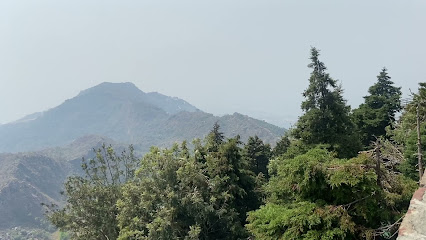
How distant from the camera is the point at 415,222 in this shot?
640cm

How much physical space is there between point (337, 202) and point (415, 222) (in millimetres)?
3427

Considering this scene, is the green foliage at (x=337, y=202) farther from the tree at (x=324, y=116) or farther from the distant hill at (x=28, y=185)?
the distant hill at (x=28, y=185)

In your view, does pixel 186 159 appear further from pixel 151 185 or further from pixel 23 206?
pixel 23 206

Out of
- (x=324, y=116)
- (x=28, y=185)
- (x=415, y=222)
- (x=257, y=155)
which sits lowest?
(x=28, y=185)

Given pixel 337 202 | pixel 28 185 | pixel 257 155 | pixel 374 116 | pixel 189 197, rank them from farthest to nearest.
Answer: pixel 28 185 < pixel 257 155 < pixel 374 116 < pixel 189 197 < pixel 337 202

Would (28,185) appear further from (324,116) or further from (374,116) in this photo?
(324,116)

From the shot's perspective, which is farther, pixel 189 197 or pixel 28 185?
pixel 28 185

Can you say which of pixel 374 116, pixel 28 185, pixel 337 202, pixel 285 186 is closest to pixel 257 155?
pixel 374 116

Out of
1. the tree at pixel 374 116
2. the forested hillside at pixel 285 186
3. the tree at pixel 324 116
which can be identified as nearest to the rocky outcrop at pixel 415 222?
the forested hillside at pixel 285 186

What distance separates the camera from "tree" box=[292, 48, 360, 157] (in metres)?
16.6

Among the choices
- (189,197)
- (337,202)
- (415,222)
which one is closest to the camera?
(415,222)

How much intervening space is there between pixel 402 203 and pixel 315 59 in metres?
8.68

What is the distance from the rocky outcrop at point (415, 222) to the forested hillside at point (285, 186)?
1563 mm

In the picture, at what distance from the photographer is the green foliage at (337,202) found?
29.5 ft
